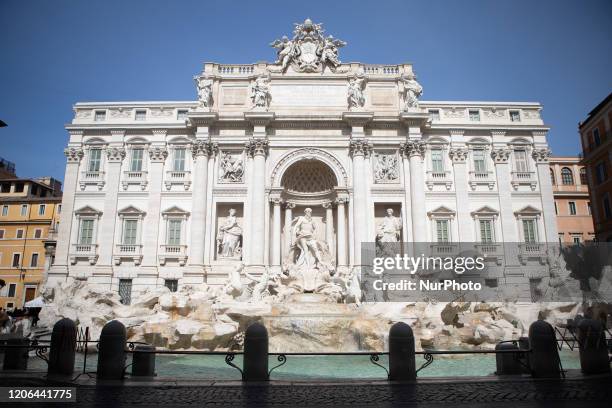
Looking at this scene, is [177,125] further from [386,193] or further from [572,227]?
[572,227]

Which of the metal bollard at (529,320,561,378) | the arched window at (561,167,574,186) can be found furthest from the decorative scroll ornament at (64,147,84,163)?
the arched window at (561,167,574,186)

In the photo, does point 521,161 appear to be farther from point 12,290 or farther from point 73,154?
point 12,290

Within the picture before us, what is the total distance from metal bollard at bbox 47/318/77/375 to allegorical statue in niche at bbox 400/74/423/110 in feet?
81.5

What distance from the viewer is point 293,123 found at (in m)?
28.9

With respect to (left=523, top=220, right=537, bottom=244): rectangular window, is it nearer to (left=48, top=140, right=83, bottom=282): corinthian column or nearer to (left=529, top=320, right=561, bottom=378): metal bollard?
(left=529, top=320, right=561, bottom=378): metal bollard

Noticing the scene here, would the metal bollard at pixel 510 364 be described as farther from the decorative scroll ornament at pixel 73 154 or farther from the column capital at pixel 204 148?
the decorative scroll ornament at pixel 73 154

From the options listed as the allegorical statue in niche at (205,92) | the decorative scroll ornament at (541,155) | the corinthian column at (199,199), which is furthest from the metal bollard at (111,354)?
the decorative scroll ornament at (541,155)

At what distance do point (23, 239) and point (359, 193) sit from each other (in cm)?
3419

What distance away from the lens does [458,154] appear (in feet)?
96.8

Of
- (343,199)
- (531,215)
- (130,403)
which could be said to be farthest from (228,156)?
(130,403)

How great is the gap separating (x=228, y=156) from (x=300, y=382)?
22107 millimetres

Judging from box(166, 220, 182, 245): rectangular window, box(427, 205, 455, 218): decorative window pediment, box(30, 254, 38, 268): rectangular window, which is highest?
box(427, 205, 455, 218): decorative window pediment

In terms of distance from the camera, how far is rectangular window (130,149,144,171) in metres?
29.3

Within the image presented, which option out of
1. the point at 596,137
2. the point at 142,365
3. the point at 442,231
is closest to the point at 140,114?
the point at 442,231
